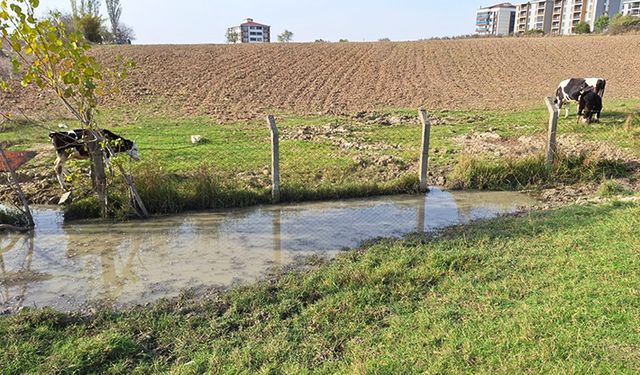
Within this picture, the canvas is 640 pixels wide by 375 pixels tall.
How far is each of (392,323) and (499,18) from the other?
161m

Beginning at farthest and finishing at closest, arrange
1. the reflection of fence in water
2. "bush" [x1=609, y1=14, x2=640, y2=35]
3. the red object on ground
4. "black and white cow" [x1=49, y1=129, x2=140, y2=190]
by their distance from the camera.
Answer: "bush" [x1=609, y1=14, x2=640, y2=35]
the red object on ground
"black and white cow" [x1=49, y1=129, x2=140, y2=190]
the reflection of fence in water

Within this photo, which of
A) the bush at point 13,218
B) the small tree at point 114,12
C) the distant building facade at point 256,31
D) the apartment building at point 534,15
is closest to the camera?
the bush at point 13,218

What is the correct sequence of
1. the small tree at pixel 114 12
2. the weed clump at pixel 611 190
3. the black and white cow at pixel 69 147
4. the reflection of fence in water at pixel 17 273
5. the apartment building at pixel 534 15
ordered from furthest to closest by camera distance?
the apartment building at pixel 534 15 < the small tree at pixel 114 12 < the black and white cow at pixel 69 147 < the weed clump at pixel 611 190 < the reflection of fence in water at pixel 17 273

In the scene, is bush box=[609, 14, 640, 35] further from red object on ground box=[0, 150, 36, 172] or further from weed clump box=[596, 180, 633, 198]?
red object on ground box=[0, 150, 36, 172]

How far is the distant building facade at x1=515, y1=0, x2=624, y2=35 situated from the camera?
110 metres

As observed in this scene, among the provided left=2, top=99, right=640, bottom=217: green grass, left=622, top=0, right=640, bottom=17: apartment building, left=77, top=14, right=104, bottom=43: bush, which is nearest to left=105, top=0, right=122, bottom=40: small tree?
left=77, top=14, right=104, bottom=43: bush

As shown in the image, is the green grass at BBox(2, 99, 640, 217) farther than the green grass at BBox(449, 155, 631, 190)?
No

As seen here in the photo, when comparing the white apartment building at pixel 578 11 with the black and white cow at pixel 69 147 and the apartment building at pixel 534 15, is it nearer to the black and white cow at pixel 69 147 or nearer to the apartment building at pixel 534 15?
the apartment building at pixel 534 15

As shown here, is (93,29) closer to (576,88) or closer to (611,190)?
(576,88)

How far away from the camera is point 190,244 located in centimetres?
654

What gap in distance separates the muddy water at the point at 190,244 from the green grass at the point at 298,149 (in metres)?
0.38

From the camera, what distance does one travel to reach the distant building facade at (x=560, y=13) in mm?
110500

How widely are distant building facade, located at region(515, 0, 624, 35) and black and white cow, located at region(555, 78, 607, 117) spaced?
101 meters

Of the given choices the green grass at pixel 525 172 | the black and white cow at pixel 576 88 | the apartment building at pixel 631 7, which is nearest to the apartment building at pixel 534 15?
the apartment building at pixel 631 7
